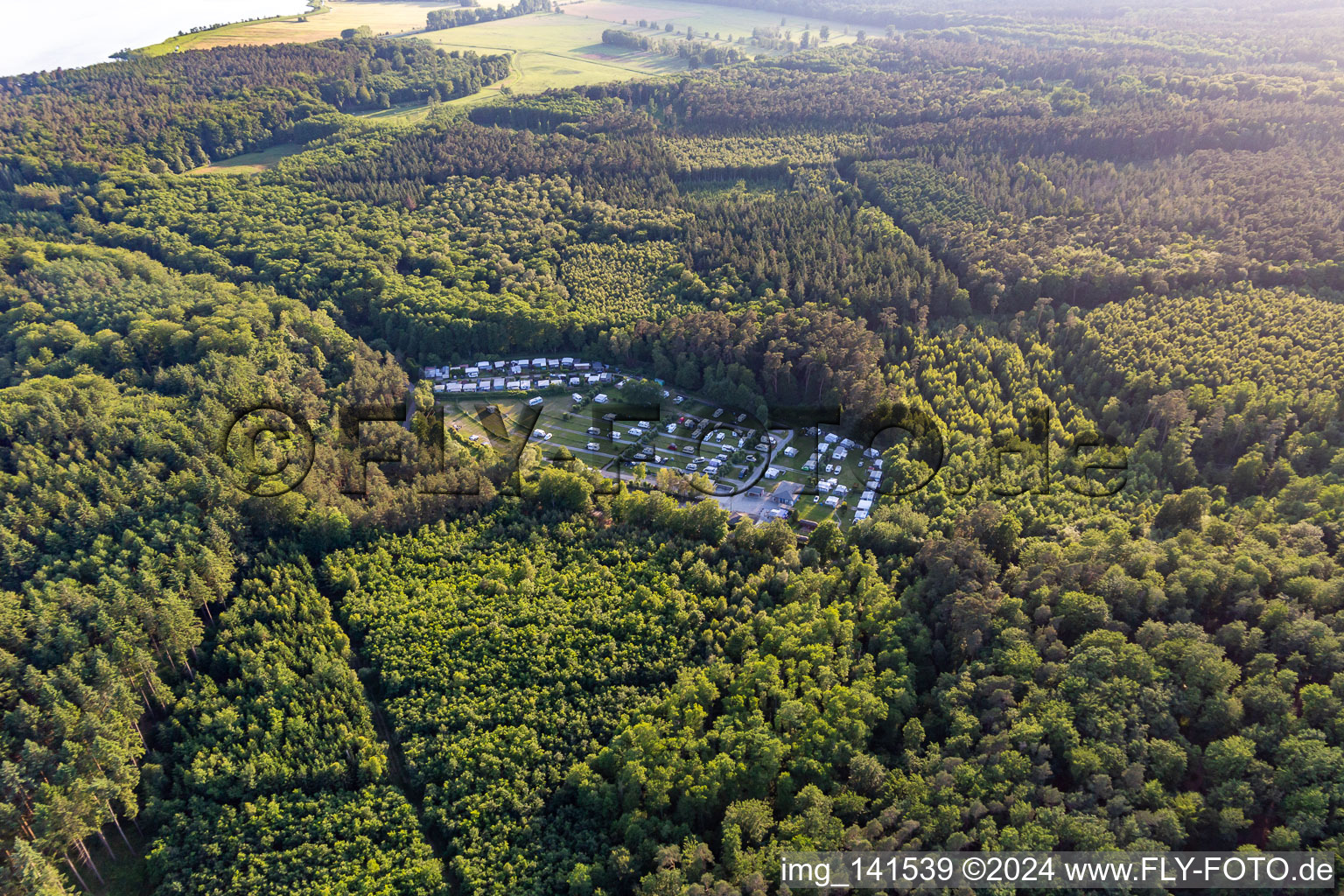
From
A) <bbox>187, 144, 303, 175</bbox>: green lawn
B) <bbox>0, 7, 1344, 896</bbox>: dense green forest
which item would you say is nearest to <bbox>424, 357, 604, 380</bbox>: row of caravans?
Answer: <bbox>0, 7, 1344, 896</bbox>: dense green forest

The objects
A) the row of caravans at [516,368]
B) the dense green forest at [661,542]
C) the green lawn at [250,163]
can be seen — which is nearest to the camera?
the dense green forest at [661,542]

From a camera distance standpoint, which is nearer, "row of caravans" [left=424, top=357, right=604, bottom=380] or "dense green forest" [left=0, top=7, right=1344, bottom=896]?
"dense green forest" [left=0, top=7, right=1344, bottom=896]

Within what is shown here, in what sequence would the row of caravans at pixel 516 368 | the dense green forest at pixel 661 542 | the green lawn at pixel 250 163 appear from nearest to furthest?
the dense green forest at pixel 661 542 → the row of caravans at pixel 516 368 → the green lawn at pixel 250 163

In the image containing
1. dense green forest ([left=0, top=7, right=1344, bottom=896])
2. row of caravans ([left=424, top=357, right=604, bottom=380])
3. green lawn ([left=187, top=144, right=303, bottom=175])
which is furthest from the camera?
green lawn ([left=187, top=144, right=303, bottom=175])

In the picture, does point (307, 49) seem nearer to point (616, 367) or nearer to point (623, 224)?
point (623, 224)

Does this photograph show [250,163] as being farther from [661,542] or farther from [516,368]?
[661,542]

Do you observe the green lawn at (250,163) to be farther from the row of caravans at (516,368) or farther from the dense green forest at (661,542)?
the row of caravans at (516,368)

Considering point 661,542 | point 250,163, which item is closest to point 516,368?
point 661,542

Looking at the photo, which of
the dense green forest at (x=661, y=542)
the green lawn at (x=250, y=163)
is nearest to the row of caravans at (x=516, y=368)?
the dense green forest at (x=661, y=542)

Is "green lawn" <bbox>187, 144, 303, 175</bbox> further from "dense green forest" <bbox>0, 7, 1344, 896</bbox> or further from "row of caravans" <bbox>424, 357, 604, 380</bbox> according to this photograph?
"row of caravans" <bbox>424, 357, 604, 380</bbox>
